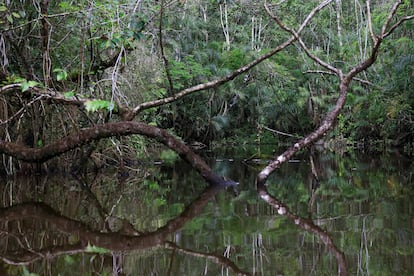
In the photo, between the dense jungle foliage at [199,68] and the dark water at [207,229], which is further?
the dense jungle foliage at [199,68]

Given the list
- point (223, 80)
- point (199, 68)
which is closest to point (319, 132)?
point (223, 80)

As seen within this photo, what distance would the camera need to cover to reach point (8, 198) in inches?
227

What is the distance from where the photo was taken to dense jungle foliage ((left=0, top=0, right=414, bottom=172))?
7211 millimetres

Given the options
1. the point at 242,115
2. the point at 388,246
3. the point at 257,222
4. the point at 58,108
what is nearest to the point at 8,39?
the point at 58,108

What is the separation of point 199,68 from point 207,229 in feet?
49.8

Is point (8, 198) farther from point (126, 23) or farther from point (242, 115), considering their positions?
point (242, 115)

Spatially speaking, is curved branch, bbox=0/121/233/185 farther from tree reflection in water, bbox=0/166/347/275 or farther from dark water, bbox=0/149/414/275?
tree reflection in water, bbox=0/166/347/275

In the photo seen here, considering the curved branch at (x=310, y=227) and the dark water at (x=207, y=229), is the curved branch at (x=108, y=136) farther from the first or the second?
the curved branch at (x=310, y=227)

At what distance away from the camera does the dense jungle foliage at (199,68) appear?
7.21 meters

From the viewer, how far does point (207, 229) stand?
3895 mm

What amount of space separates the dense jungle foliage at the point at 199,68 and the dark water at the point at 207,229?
1.18 m

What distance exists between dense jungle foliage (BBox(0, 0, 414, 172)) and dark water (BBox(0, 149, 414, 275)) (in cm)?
118

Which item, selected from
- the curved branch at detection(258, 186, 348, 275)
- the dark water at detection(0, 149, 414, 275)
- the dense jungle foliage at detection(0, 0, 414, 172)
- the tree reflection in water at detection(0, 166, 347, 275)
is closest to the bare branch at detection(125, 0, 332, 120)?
the dense jungle foliage at detection(0, 0, 414, 172)

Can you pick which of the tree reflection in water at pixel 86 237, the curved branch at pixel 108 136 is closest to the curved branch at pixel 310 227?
the tree reflection in water at pixel 86 237
